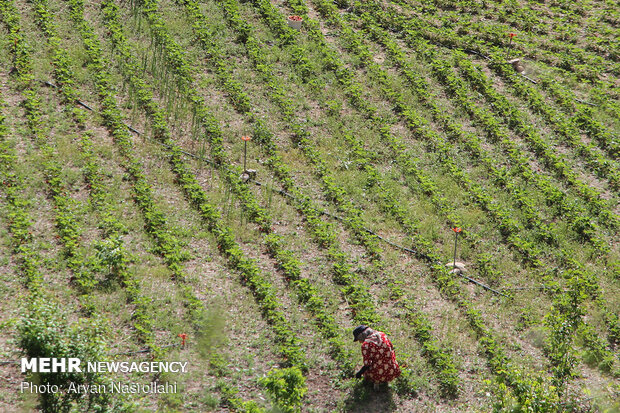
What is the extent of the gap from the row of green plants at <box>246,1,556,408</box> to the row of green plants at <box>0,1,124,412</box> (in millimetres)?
5270

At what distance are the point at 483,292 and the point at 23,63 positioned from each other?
11.3 m

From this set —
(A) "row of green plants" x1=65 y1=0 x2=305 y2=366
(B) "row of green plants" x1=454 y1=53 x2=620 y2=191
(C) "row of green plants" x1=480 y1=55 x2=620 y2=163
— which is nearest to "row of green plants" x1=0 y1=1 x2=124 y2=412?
(A) "row of green plants" x1=65 y1=0 x2=305 y2=366

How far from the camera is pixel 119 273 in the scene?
11727mm

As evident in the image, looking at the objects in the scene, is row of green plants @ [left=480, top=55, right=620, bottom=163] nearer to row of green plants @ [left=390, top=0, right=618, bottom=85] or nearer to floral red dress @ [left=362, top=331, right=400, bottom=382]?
row of green plants @ [left=390, top=0, right=618, bottom=85]

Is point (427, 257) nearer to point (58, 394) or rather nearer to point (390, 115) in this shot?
point (390, 115)

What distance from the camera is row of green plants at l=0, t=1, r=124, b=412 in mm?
9281

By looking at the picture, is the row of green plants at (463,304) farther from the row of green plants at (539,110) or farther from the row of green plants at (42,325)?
the row of green plants at (42,325)

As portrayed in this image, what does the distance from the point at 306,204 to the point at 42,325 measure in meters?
6.02

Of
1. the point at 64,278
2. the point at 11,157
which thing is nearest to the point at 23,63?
the point at 11,157

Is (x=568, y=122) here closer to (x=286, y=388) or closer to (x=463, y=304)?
(x=463, y=304)

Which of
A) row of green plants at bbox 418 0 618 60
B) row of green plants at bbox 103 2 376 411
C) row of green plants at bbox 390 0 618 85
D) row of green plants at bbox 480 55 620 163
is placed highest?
row of green plants at bbox 418 0 618 60

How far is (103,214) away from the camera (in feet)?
42.1

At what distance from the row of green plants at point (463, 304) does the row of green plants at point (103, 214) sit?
17.1 ft

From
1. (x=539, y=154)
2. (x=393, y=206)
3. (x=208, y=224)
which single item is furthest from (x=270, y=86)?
(x=539, y=154)
